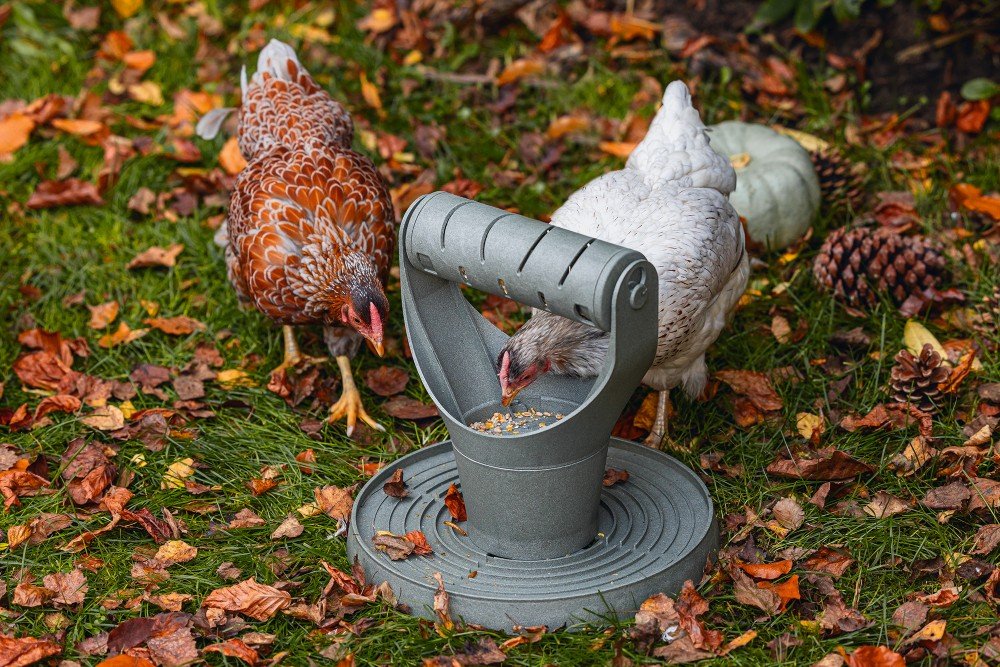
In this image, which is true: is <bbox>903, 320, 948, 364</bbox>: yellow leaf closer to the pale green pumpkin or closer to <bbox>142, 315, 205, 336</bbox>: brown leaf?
the pale green pumpkin

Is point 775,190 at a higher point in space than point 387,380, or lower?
higher

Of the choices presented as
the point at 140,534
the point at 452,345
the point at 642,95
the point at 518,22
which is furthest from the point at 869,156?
the point at 140,534

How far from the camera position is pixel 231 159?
481cm

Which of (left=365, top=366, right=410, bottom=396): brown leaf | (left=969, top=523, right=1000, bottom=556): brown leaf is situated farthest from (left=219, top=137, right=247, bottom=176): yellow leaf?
(left=969, top=523, right=1000, bottom=556): brown leaf

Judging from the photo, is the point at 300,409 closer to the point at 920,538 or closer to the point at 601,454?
the point at 601,454

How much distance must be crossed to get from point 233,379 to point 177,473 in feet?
1.72

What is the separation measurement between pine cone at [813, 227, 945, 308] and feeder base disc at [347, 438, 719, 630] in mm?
1187

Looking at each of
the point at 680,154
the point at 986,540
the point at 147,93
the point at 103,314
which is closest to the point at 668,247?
the point at 680,154

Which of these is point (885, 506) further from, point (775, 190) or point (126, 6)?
point (126, 6)

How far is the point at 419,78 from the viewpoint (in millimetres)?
5262

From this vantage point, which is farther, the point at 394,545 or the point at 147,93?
the point at 147,93

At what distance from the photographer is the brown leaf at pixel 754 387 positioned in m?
3.50

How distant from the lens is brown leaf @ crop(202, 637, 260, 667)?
2.60 m

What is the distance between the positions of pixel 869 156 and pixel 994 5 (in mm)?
912
